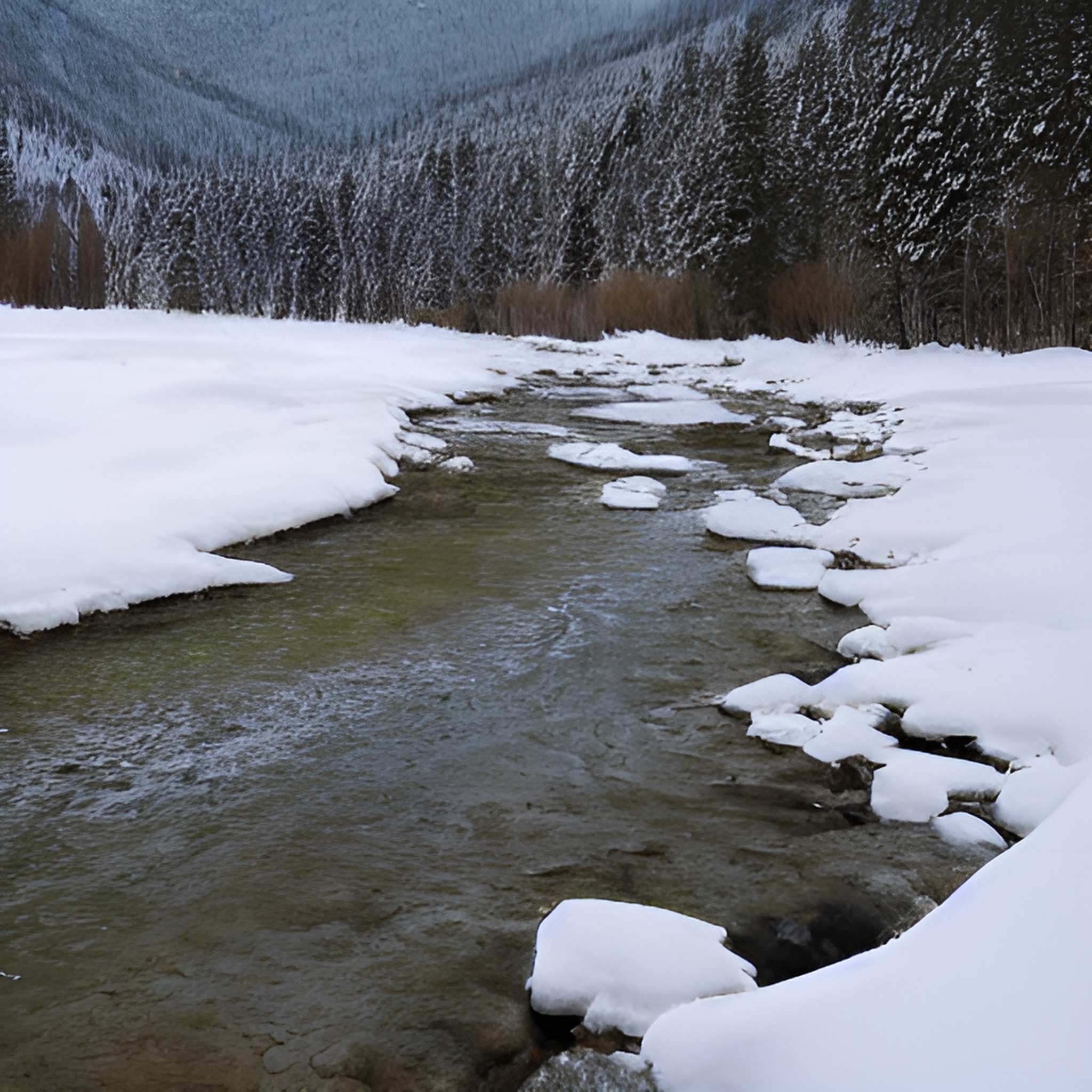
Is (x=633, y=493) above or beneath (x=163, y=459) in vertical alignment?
beneath

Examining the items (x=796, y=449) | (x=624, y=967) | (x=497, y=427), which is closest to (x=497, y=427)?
(x=497, y=427)

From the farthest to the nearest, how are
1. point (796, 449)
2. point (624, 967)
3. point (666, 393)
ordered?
point (666, 393), point (796, 449), point (624, 967)

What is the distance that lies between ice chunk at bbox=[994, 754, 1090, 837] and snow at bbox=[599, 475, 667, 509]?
3.95 m

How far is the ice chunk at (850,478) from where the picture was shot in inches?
250

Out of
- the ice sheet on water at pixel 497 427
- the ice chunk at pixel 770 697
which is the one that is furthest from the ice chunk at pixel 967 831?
the ice sheet on water at pixel 497 427

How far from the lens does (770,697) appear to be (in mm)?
3211

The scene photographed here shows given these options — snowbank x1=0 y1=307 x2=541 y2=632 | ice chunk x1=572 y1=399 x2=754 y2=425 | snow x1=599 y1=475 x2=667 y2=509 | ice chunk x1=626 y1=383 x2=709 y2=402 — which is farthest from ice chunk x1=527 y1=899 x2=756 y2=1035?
ice chunk x1=626 y1=383 x2=709 y2=402

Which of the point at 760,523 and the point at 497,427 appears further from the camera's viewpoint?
the point at 497,427

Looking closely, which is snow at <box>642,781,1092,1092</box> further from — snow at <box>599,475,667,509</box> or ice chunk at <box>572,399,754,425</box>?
ice chunk at <box>572,399,754,425</box>

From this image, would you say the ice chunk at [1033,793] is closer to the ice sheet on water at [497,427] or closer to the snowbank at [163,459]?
the snowbank at [163,459]

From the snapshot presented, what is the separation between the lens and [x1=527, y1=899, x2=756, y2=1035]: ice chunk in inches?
69.8

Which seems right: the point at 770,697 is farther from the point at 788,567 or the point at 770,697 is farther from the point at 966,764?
the point at 788,567

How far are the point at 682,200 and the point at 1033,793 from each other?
24812 millimetres

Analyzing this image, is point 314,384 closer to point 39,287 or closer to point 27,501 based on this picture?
point 27,501
